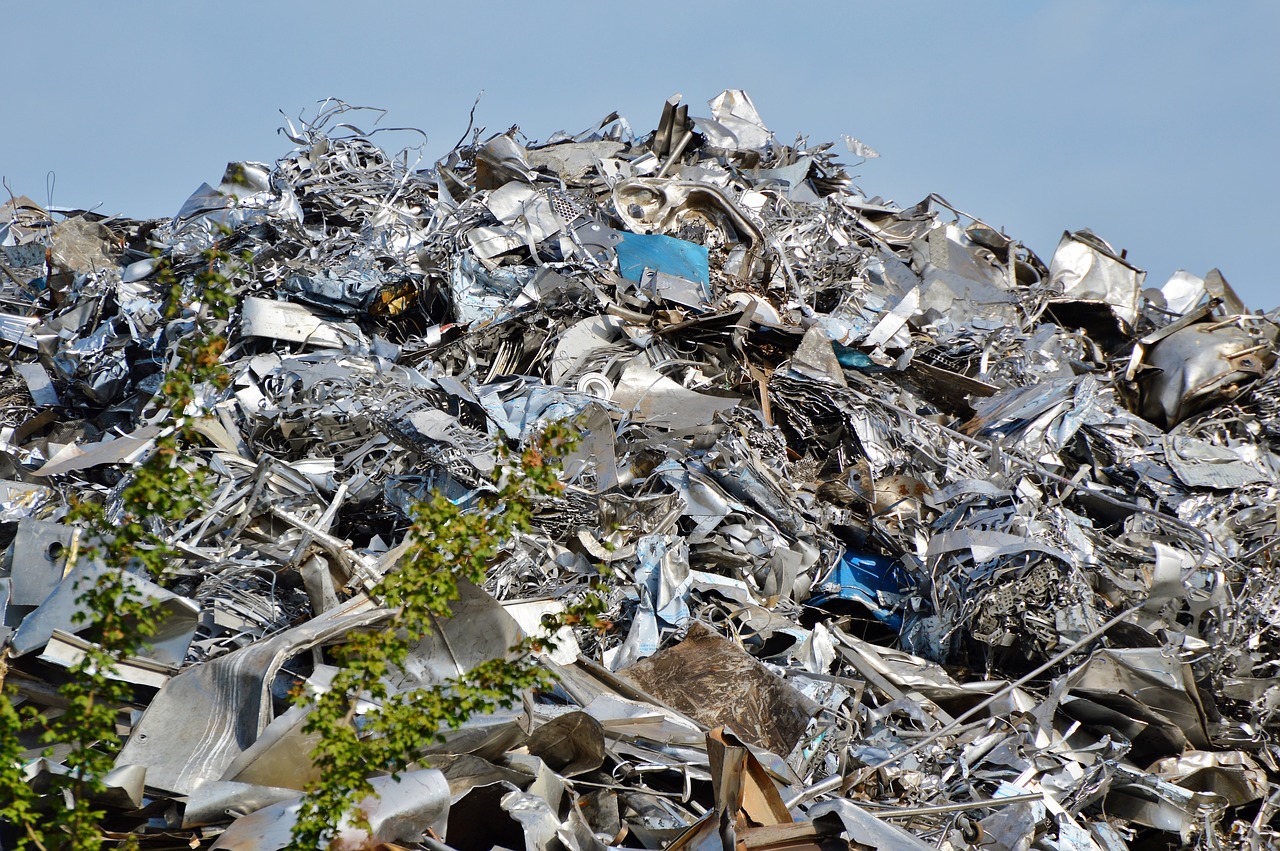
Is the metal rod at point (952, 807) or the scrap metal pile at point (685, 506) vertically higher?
the scrap metal pile at point (685, 506)

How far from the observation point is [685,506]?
5578mm

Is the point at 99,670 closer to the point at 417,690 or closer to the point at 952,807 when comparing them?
the point at 417,690

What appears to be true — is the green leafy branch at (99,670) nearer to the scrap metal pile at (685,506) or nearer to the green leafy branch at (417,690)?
the scrap metal pile at (685,506)

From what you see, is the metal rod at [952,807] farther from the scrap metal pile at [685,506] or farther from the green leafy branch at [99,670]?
the green leafy branch at [99,670]

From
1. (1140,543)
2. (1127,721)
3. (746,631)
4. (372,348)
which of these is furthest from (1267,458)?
(372,348)

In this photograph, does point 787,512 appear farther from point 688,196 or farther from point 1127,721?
point 688,196

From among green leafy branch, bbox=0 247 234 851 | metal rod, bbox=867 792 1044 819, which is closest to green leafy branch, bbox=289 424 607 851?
green leafy branch, bbox=0 247 234 851

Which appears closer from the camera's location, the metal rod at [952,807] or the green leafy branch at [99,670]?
the green leafy branch at [99,670]

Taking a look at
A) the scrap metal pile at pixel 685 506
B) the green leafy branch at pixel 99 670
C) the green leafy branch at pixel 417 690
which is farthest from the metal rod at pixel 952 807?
the green leafy branch at pixel 99 670

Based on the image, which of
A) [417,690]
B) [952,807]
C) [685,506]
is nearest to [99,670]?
[417,690]

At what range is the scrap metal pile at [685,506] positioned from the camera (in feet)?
12.8

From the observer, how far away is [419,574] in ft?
10.2

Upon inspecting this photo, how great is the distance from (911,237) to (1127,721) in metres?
5.05

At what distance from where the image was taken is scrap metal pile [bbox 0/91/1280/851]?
391 cm
